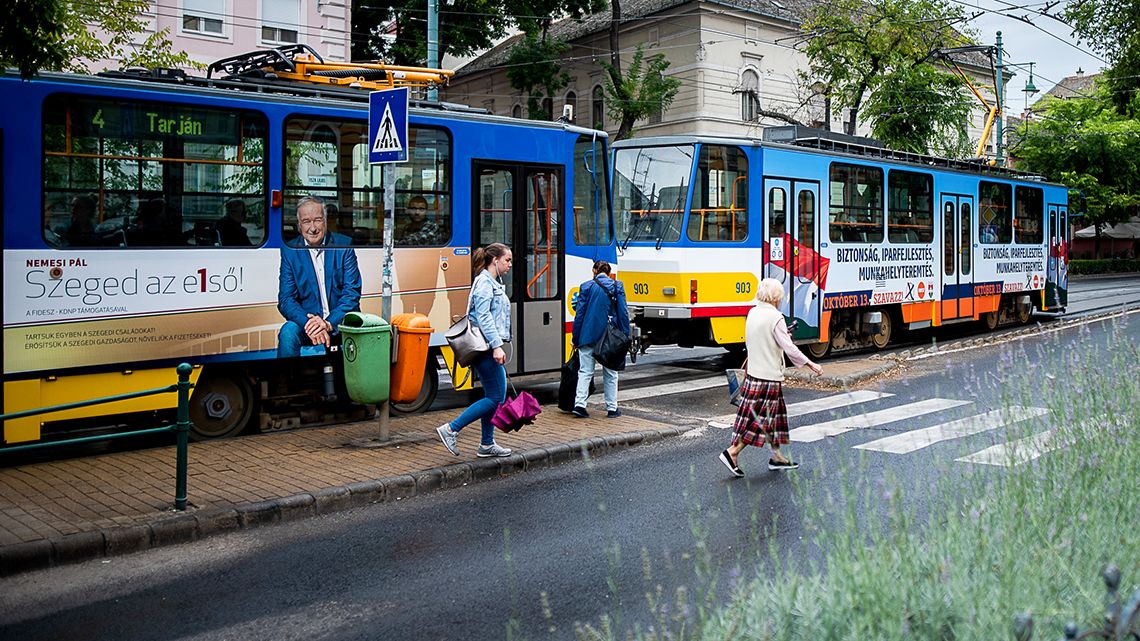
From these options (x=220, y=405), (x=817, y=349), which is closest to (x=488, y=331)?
(x=220, y=405)

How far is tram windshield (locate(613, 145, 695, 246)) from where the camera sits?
624 inches

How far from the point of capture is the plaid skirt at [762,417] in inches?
345

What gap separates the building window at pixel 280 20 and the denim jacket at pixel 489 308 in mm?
22561

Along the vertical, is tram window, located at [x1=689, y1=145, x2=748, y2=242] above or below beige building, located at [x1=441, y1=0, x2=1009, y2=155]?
below

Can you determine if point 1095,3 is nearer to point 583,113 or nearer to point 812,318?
point 812,318

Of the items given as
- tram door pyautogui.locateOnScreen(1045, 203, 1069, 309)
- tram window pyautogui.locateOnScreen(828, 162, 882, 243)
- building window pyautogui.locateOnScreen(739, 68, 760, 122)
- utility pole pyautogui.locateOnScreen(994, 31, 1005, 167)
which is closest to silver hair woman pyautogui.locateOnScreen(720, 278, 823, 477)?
tram window pyautogui.locateOnScreen(828, 162, 882, 243)

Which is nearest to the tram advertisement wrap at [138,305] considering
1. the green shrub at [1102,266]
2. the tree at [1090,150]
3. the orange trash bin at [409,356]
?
the orange trash bin at [409,356]

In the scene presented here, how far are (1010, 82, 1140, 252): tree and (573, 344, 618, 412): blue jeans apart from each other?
49000mm

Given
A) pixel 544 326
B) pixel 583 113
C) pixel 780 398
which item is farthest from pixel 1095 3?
pixel 583 113

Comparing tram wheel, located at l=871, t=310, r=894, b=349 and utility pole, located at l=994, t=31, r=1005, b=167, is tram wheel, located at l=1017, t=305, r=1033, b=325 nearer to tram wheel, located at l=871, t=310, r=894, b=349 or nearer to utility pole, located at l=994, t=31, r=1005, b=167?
utility pole, located at l=994, t=31, r=1005, b=167

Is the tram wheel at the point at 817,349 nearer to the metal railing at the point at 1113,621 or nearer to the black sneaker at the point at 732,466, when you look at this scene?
the black sneaker at the point at 732,466

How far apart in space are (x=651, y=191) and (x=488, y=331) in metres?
7.68

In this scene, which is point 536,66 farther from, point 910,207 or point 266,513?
point 266,513

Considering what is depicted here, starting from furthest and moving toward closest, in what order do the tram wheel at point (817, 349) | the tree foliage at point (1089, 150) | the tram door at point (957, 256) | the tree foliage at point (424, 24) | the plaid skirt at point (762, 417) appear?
the tree foliage at point (1089, 150) → the tree foliage at point (424, 24) → the tram door at point (957, 256) → the tram wheel at point (817, 349) → the plaid skirt at point (762, 417)
